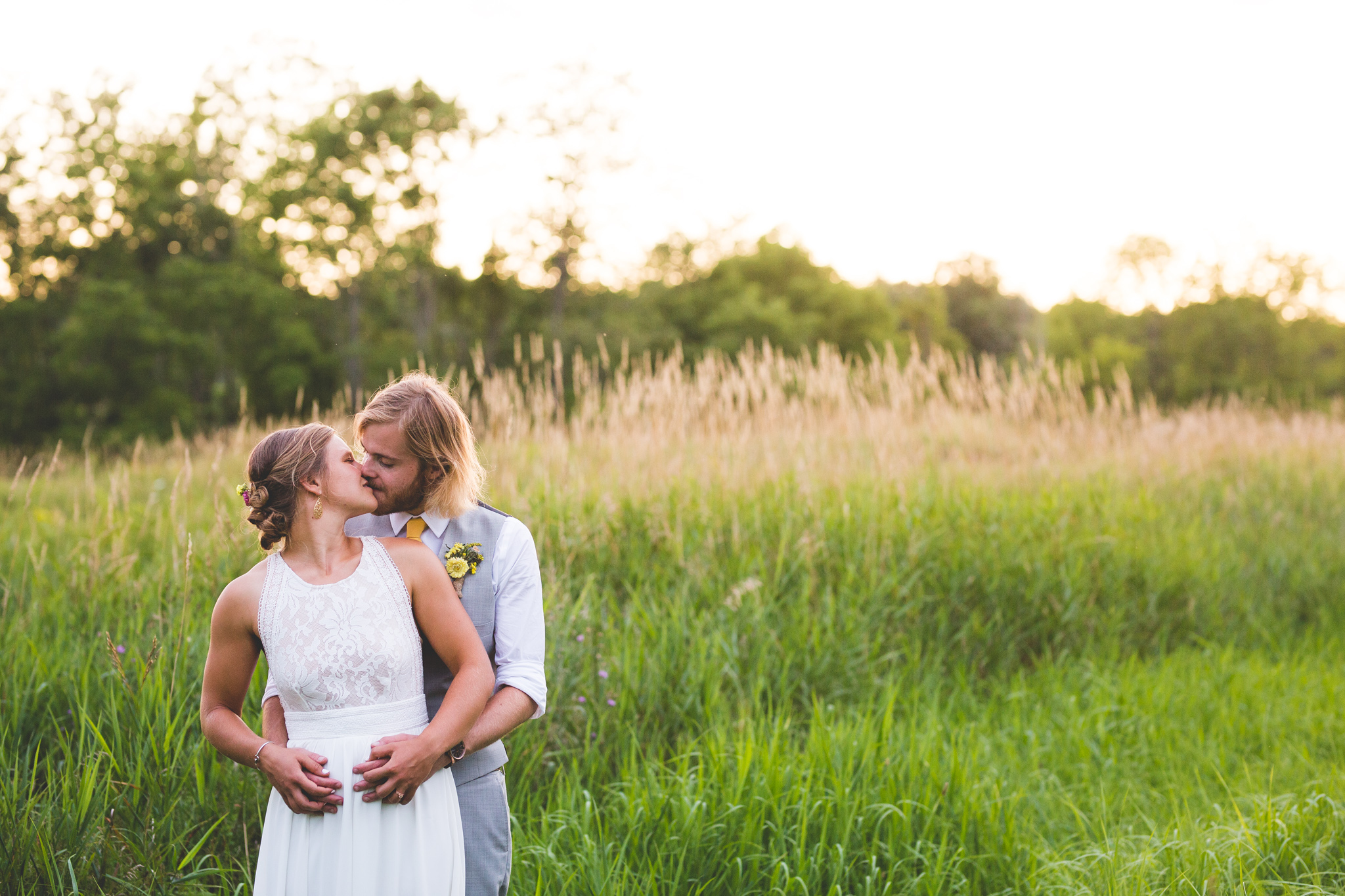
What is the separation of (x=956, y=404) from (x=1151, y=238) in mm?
42455

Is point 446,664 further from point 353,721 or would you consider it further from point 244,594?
point 244,594

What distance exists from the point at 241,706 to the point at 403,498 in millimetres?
509

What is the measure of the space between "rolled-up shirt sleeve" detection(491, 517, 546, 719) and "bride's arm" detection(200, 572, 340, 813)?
15.9 inches

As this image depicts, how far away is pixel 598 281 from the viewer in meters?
27.6

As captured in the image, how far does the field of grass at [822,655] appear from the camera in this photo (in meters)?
2.50

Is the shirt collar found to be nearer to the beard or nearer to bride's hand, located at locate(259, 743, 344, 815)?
the beard

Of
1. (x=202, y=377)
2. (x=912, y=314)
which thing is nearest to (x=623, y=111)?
(x=202, y=377)

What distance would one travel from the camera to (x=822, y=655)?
394 cm

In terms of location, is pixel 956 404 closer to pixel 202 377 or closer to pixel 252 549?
pixel 252 549

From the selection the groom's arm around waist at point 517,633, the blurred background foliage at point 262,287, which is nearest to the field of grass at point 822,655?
the groom's arm around waist at point 517,633

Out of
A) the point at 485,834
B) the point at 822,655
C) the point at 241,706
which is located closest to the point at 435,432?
the point at 241,706

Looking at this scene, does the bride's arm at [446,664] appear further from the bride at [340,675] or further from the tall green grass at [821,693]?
the tall green grass at [821,693]

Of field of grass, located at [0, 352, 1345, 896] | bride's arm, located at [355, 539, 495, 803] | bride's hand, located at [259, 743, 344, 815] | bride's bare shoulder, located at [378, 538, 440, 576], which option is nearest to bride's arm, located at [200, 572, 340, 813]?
bride's hand, located at [259, 743, 344, 815]

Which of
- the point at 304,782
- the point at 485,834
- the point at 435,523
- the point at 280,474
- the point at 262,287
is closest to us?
the point at 304,782
